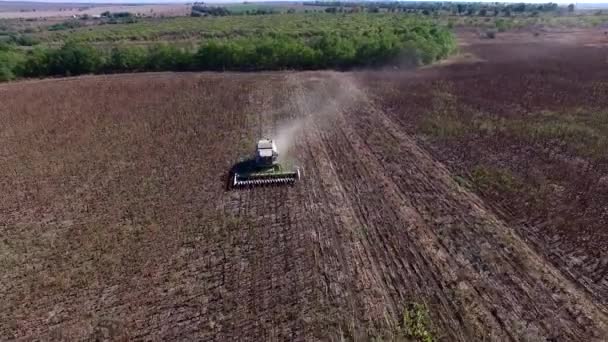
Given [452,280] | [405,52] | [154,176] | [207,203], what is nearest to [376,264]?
[452,280]

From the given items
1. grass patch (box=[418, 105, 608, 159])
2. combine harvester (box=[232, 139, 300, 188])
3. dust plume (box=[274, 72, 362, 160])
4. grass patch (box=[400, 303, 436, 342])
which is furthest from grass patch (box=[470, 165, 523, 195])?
dust plume (box=[274, 72, 362, 160])

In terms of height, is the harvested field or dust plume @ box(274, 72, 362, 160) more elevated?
dust plume @ box(274, 72, 362, 160)

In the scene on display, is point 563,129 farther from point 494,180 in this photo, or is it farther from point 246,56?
point 246,56

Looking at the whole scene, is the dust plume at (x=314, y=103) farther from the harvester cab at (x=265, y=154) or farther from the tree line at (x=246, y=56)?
the tree line at (x=246, y=56)

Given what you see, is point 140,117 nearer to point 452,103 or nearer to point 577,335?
point 452,103

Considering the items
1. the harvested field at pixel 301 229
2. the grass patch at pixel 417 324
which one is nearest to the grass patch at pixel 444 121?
the harvested field at pixel 301 229

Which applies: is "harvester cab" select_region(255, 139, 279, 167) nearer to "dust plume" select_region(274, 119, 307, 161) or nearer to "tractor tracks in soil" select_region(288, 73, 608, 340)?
"tractor tracks in soil" select_region(288, 73, 608, 340)
